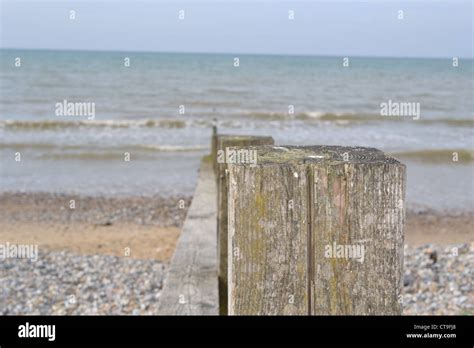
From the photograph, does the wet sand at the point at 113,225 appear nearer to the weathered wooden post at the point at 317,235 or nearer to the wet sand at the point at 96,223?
the wet sand at the point at 96,223

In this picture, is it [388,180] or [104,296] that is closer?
[388,180]

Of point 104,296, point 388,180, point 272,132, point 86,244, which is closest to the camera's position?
point 388,180

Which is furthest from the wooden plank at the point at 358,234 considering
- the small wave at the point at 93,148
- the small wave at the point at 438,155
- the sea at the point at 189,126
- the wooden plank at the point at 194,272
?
the small wave at the point at 438,155

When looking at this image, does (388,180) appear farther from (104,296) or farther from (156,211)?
(156,211)

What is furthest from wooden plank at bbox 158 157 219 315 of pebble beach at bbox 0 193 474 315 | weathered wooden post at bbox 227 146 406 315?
weathered wooden post at bbox 227 146 406 315

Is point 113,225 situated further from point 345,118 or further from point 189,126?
point 345,118

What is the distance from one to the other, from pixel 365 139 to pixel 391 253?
17588 millimetres

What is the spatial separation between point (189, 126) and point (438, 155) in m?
7.91

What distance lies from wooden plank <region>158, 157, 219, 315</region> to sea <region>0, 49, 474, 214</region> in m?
6.21

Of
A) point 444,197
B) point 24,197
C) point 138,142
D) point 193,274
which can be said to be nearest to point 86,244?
point 24,197

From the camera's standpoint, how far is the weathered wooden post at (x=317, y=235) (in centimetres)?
156

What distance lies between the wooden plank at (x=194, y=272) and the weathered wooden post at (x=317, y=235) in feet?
6.62

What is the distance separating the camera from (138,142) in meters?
17.5

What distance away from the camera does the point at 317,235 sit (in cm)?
156
